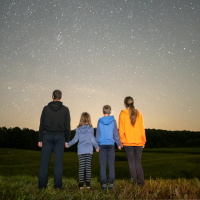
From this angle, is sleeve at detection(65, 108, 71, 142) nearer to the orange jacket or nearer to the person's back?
the person's back

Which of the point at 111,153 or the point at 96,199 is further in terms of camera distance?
the point at 111,153

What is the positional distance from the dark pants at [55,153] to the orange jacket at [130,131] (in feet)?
5.48

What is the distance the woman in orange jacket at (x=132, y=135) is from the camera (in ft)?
17.1

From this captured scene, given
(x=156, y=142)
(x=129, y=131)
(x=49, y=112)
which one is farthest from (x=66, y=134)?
(x=156, y=142)

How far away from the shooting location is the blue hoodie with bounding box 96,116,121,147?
526 centimetres

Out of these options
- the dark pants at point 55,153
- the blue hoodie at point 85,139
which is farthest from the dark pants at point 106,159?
the dark pants at point 55,153

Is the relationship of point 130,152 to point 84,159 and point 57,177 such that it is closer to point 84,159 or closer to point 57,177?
point 84,159

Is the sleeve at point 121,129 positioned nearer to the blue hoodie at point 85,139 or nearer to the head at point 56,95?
the blue hoodie at point 85,139

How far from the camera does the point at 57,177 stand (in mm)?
4863

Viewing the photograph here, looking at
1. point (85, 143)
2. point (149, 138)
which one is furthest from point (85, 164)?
point (149, 138)

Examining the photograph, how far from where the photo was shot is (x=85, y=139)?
536 centimetres

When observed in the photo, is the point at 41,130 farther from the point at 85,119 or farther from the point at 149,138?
the point at 149,138

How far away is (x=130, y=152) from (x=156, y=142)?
216 ft

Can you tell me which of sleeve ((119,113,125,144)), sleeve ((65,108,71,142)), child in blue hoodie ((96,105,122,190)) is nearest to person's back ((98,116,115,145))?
child in blue hoodie ((96,105,122,190))
